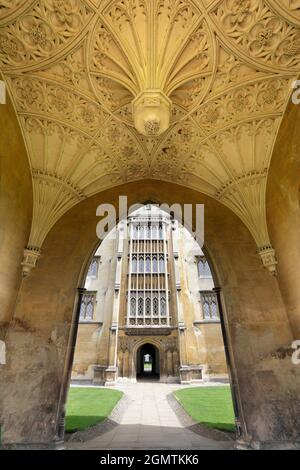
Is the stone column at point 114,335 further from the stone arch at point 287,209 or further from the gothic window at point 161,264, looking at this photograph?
the stone arch at point 287,209

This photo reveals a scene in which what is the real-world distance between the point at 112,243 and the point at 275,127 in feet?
71.8

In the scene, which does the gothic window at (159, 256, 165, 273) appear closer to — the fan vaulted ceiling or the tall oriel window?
the tall oriel window

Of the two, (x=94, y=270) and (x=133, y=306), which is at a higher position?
(x=94, y=270)

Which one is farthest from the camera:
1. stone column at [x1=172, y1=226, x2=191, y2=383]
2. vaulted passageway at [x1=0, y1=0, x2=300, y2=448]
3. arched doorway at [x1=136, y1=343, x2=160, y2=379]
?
arched doorway at [x1=136, y1=343, x2=160, y2=379]

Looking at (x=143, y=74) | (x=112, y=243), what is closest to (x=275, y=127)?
(x=143, y=74)

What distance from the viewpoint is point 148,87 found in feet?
14.9

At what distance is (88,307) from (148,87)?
21547 millimetres

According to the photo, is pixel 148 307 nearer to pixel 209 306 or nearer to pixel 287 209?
pixel 209 306

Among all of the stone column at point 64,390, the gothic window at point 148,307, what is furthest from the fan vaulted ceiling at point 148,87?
Answer: the gothic window at point 148,307

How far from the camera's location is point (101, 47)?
4.62m

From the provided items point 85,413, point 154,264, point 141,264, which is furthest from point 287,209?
point 141,264

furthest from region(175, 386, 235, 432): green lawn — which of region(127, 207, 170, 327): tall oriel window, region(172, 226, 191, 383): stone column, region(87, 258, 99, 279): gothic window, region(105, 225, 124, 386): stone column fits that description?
region(87, 258, 99, 279): gothic window

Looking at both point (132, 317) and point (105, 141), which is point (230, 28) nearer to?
point (105, 141)

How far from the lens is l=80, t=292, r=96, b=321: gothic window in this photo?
73.3 feet
